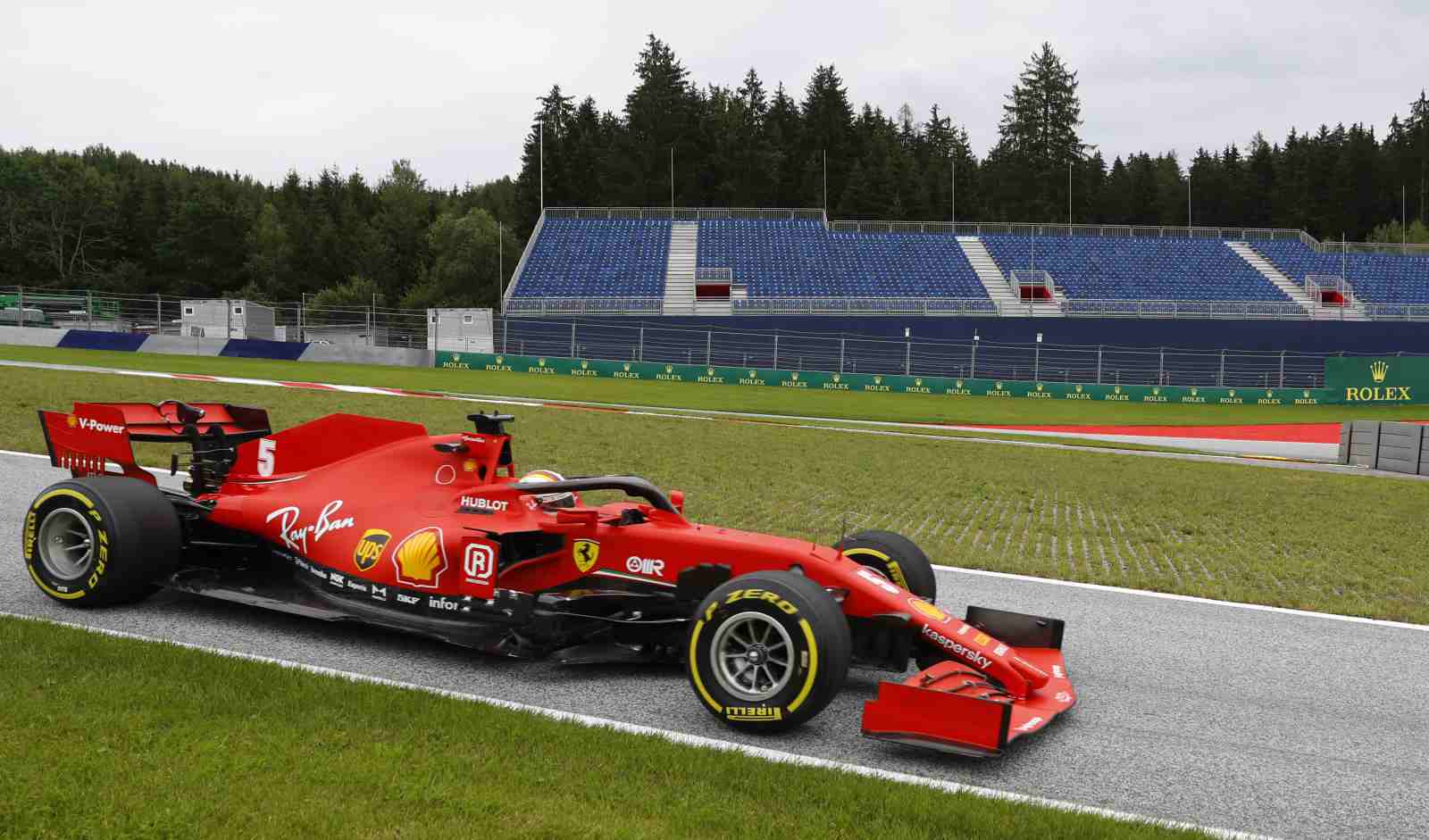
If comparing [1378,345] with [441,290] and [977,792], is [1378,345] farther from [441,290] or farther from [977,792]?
[441,290]

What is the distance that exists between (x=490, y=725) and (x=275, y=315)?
39934 mm

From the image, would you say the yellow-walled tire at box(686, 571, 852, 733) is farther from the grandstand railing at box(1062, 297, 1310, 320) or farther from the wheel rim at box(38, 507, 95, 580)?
the grandstand railing at box(1062, 297, 1310, 320)

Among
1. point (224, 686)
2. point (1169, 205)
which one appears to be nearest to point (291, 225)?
point (1169, 205)

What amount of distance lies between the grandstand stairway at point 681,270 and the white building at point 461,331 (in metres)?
10.8

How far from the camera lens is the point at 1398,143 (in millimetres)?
101750

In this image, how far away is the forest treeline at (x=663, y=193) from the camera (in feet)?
285

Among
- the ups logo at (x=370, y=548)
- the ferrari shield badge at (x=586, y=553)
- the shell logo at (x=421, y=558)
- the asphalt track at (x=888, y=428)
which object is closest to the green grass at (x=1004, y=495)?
the asphalt track at (x=888, y=428)

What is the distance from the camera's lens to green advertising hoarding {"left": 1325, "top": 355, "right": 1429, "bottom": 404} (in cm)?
4275

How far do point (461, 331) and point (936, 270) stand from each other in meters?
25.5

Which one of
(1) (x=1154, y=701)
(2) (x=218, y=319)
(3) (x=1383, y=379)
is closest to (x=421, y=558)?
(1) (x=1154, y=701)

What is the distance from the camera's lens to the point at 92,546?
6.57 metres

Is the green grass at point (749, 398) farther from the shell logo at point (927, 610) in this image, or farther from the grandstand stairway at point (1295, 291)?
the shell logo at point (927, 610)

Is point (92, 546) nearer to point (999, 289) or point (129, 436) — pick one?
point (129, 436)

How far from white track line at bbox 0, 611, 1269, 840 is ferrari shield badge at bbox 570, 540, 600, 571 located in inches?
36.6
